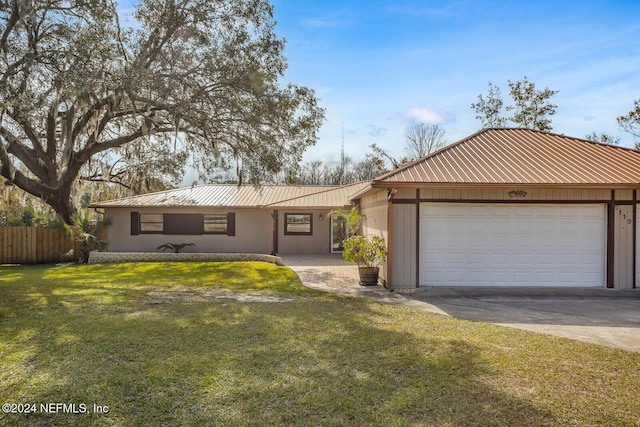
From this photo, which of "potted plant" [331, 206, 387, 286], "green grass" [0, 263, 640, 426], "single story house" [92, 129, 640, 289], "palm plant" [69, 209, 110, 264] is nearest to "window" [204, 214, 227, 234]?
"palm plant" [69, 209, 110, 264]

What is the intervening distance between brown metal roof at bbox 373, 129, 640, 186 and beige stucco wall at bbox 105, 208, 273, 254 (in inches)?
369

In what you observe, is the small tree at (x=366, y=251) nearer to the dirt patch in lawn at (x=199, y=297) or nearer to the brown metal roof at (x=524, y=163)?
the brown metal roof at (x=524, y=163)

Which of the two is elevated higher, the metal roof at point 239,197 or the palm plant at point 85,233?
the metal roof at point 239,197

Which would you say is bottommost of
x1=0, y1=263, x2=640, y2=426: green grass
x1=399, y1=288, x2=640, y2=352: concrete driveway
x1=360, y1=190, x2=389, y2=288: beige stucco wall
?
x1=399, y1=288, x2=640, y2=352: concrete driveway

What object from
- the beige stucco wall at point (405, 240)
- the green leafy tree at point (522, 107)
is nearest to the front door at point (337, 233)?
the beige stucco wall at point (405, 240)

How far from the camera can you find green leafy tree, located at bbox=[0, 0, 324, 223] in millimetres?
9953

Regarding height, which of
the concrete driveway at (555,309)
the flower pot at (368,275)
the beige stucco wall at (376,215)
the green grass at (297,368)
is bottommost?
the concrete driveway at (555,309)

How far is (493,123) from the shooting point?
2739cm

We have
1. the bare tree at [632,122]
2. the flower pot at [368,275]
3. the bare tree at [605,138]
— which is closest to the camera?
the flower pot at [368,275]

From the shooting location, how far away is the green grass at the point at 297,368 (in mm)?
3600

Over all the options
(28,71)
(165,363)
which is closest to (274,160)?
(28,71)

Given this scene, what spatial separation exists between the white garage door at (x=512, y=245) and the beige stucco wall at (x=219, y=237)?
9.88 m

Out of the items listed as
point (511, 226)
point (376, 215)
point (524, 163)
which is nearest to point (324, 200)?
point (376, 215)

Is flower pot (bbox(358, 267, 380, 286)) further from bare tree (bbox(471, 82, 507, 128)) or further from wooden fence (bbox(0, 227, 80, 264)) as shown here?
bare tree (bbox(471, 82, 507, 128))
